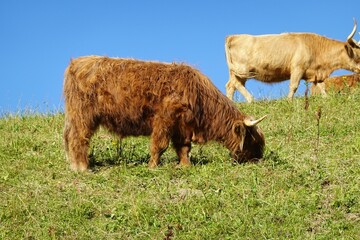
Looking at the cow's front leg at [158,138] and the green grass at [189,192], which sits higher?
the cow's front leg at [158,138]

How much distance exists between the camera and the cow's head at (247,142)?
9828 millimetres

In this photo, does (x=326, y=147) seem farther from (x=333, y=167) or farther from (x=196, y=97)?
(x=196, y=97)

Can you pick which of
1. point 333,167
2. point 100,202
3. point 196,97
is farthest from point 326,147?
point 100,202

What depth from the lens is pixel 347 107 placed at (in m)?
12.5

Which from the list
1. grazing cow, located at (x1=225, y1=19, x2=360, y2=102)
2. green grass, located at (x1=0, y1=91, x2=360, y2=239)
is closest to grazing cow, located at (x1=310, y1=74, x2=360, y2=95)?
grazing cow, located at (x1=225, y1=19, x2=360, y2=102)

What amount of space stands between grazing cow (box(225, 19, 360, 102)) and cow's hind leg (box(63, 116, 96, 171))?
8076 millimetres

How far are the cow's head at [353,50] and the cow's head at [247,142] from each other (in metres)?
8.70

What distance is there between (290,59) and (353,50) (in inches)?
73.3

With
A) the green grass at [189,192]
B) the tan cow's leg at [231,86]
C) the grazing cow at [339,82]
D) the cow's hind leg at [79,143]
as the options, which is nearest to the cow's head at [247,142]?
the green grass at [189,192]

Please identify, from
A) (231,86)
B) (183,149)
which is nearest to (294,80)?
(231,86)

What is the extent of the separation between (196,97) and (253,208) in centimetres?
251

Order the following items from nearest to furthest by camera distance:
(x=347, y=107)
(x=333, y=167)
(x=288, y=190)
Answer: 1. (x=288, y=190)
2. (x=333, y=167)
3. (x=347, y=107)

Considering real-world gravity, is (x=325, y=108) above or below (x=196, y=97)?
below

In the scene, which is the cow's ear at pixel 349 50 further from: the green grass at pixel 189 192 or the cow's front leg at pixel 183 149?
the cow's front leg at pixel 183 149
